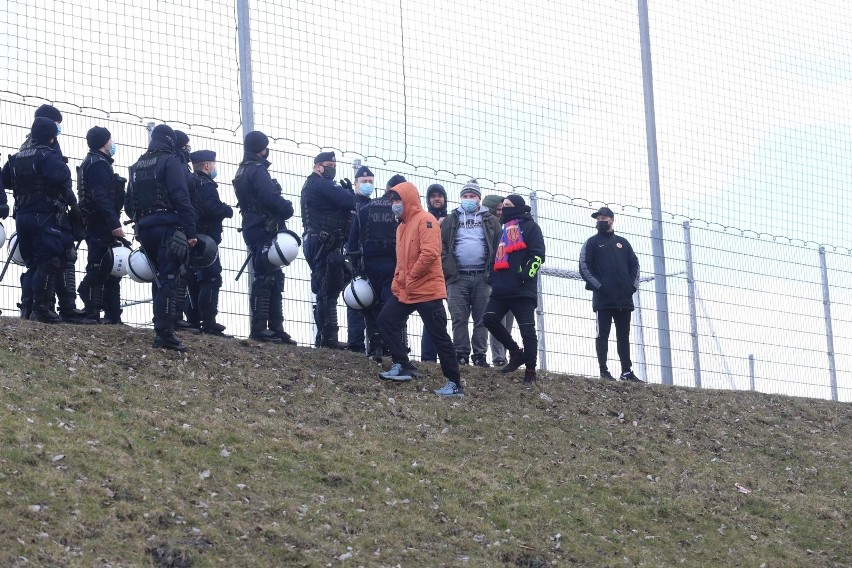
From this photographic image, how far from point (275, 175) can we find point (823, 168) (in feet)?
27.8

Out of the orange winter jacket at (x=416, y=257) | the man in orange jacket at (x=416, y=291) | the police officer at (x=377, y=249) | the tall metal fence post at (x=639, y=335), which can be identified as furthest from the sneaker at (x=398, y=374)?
the tall metal fence post at (x=639, y=335)

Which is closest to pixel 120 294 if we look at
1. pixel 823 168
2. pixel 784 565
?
pixel 784 565

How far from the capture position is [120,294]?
543 inches

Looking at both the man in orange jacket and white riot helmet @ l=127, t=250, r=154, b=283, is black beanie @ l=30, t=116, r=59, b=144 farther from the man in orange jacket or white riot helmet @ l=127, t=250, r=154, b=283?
the man in orange jacket

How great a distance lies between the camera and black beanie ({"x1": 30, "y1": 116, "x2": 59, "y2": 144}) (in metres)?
12.9

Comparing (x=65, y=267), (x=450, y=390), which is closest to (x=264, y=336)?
(x=65, y=267)

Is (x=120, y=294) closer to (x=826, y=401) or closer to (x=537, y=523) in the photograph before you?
(x=537, y=523)

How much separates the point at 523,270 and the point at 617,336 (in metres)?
2.24

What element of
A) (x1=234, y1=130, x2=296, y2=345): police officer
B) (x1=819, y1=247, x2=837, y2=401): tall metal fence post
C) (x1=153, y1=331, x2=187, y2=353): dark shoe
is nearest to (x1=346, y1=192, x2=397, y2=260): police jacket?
(x1=234, y1=130, x2=296, y2=345): police officer

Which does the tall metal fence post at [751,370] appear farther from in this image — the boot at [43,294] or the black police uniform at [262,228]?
the boot at [43,294]

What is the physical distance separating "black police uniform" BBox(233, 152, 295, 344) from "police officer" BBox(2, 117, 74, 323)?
193cm

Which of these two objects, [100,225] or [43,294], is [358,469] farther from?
[100,225]

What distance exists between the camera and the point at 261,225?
1422cm

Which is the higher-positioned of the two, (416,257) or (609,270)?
(609,270)
